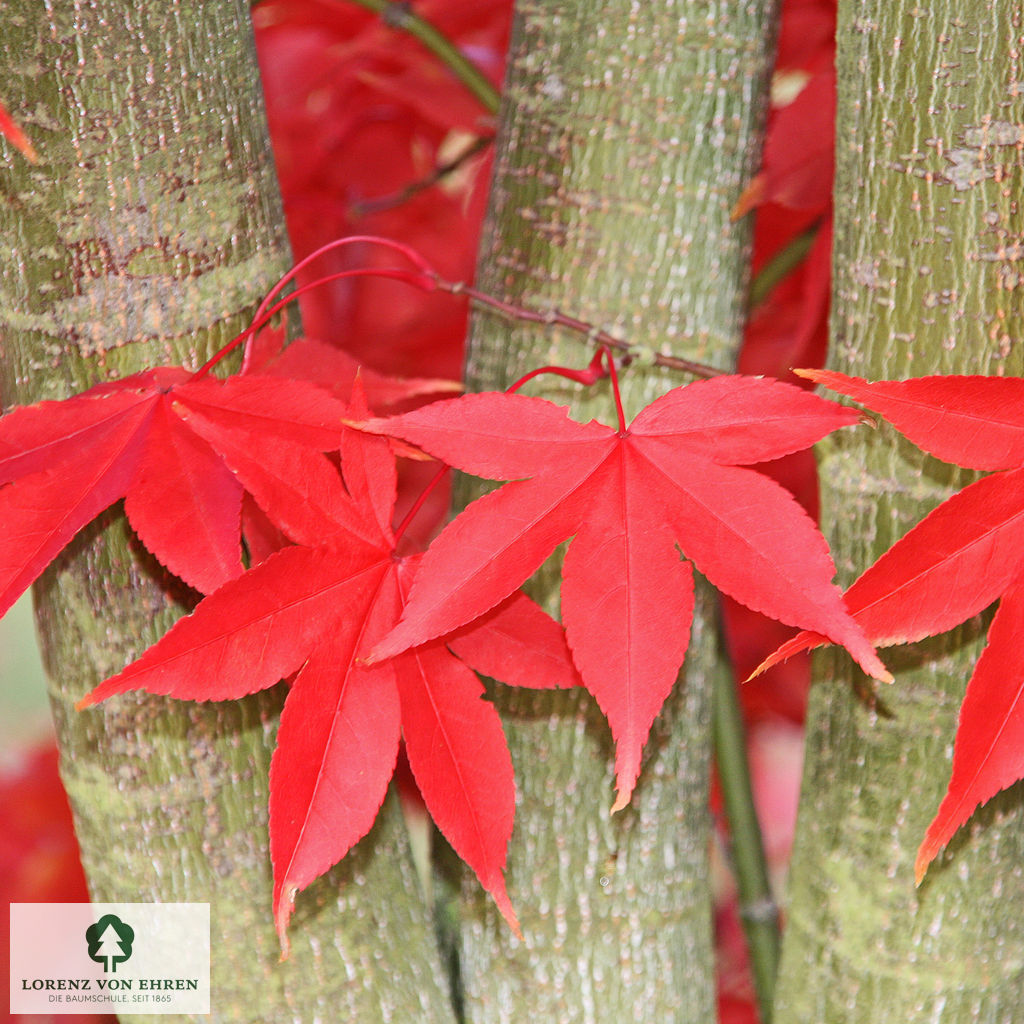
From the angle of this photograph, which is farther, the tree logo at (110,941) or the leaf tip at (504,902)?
the tree logo at (110,941)

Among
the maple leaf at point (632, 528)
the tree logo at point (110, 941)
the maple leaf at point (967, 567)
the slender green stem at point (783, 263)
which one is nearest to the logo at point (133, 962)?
the tree logo at point (110, 941)

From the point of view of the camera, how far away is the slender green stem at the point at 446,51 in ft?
2.75

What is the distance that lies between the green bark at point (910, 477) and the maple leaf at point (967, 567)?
10cm

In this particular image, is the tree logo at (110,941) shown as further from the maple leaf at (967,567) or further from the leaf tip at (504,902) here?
the maple leaf at (967,567)

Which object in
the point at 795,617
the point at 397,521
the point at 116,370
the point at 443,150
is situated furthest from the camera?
the point at 443,150

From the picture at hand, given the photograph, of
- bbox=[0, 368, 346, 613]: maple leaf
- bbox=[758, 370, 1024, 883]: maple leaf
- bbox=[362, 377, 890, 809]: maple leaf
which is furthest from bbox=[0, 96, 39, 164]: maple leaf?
bbox=[758, 370, 1024, 883]: maple leaf

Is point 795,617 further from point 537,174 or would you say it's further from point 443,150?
point 443,150

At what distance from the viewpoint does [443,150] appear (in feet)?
4.00

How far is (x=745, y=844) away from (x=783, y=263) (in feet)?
1.64

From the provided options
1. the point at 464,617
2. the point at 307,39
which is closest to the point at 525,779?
the point at 464,617

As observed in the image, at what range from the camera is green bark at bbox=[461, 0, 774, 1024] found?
58 centimetres

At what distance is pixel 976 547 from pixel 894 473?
4.3 inches

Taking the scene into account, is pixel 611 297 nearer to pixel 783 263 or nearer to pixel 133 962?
pixel 783 263

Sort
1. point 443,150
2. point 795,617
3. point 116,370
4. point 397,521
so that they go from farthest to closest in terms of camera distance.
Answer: point 443,150 → point 397,521 → point 116,370 → point 795,617
